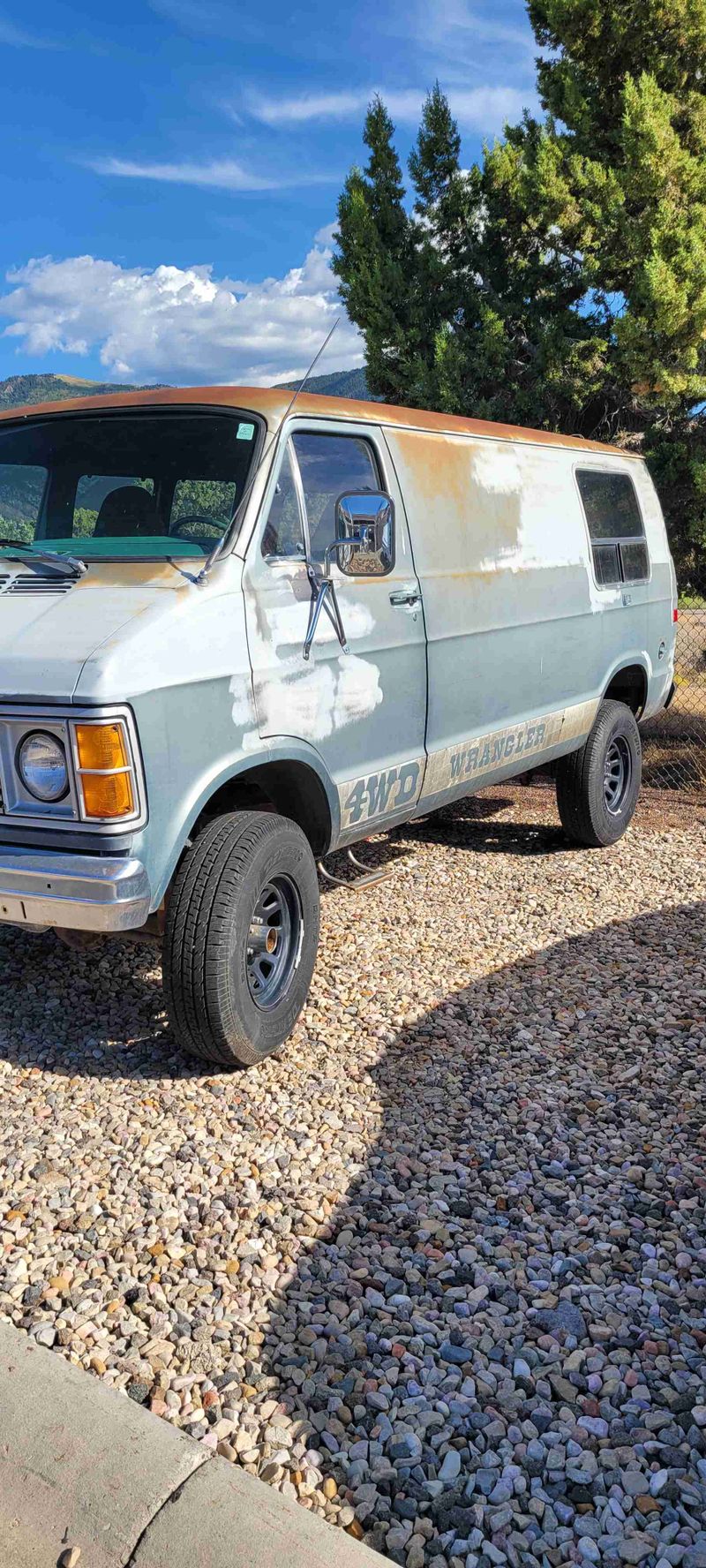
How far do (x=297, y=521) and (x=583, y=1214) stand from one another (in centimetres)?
237

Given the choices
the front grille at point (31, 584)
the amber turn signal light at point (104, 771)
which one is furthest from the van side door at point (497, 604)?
the amber turn signal light at point (104, 771)

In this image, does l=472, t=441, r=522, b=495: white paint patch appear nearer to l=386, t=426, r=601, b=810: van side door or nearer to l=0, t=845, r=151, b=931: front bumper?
l=386, t=426, r=601, b=810: van side door

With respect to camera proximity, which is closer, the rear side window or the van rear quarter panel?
the van rear quarter panel

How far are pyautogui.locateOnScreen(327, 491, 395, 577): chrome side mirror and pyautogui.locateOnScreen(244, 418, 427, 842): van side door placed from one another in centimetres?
8

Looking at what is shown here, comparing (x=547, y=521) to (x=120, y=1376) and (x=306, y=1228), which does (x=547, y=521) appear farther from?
(x=120, y=1376)

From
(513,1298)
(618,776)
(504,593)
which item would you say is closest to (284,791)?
(504,593)

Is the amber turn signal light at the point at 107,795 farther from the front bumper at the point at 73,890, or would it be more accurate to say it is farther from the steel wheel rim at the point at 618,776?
the steel wheel rim at the point at 618,776

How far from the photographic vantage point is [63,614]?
3332mm

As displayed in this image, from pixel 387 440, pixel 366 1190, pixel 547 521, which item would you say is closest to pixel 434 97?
pixel 547 521

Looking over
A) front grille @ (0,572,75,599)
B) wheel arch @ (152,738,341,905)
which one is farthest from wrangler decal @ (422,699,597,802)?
front grille @ (0,572,75,599)

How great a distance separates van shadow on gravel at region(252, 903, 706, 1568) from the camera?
2.19 meters

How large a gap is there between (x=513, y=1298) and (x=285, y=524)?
2.47 m

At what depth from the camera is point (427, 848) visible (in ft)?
21.7

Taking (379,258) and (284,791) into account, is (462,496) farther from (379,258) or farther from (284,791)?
(379,258)
